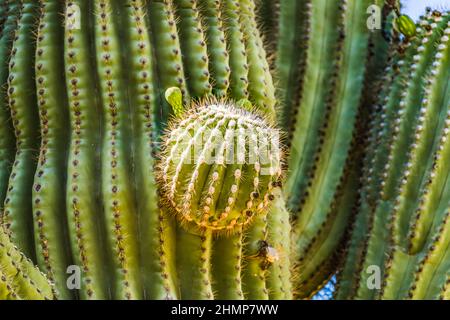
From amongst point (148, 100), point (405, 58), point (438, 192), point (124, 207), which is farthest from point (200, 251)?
point (405, 58)

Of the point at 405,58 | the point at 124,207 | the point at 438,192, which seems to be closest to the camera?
the point at 124,207

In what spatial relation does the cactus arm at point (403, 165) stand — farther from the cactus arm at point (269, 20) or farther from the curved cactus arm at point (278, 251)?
the cactus arm at point (269, 20)

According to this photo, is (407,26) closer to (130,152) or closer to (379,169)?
(379,169)

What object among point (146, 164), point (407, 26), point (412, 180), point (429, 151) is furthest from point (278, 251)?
point (407, 26)

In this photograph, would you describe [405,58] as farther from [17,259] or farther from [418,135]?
[17,259]

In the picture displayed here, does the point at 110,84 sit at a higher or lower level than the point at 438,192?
higher

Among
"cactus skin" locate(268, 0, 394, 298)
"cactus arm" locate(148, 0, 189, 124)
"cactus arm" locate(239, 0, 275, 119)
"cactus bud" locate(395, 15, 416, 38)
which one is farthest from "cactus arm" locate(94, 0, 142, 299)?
"cactus bud" locate(395, 15, 416, 38)
